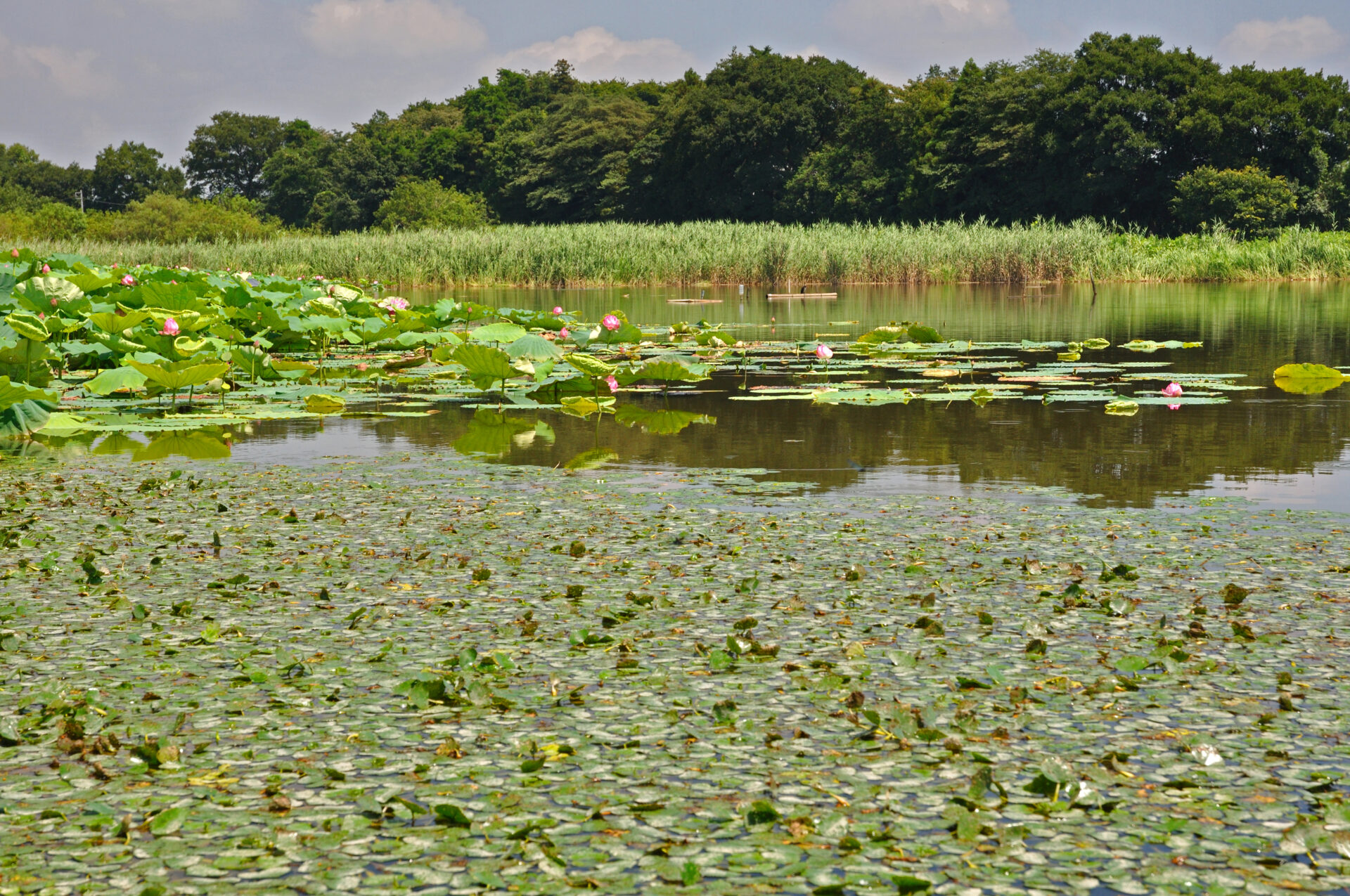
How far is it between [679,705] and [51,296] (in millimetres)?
7601

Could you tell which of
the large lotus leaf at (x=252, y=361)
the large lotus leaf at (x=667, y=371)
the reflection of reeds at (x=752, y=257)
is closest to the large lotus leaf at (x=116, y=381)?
the large lotus leaf at (x=252, y=361)

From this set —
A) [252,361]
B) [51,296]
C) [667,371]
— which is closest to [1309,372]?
[667,371]

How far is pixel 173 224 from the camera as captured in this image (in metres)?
47.3

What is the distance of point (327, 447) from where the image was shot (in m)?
6.16

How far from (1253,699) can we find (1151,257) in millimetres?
28511

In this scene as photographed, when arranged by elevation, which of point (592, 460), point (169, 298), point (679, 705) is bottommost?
point (679, 705)

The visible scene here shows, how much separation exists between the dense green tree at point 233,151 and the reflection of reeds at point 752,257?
239ft

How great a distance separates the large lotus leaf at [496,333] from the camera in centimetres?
807

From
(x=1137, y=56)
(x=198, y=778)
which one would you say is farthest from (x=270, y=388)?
(x=1137, y=56)

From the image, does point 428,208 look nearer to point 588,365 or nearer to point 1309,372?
point 588,365

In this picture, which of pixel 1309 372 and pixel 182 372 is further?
pixel 1309 372

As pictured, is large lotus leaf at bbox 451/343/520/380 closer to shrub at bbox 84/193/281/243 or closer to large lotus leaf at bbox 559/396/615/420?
large lotus leaf at bbox 559/396/615/420

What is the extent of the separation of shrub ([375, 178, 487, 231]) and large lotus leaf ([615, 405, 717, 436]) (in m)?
50.7

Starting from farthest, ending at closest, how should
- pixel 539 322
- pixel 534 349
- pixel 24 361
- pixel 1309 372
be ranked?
pixel 539 322 < pixel 1309 372 < pixel 534 349 < pixel 24 361
